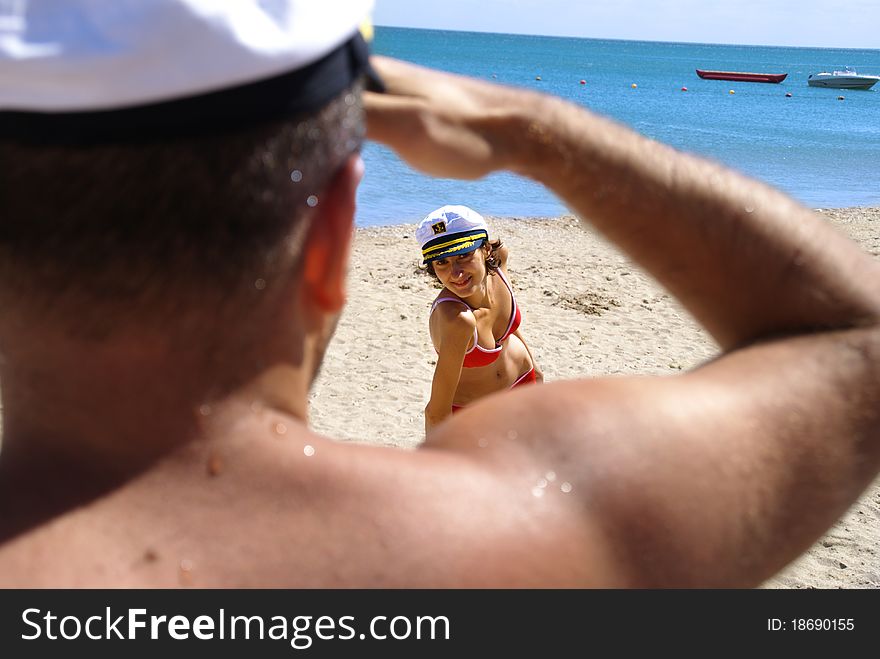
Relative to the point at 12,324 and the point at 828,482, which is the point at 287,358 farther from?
the point at 828,482

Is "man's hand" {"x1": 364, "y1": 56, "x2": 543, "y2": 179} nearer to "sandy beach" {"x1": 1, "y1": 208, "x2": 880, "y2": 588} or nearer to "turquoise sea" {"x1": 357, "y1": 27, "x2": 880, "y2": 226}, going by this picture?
"turquoise sea" {"x1": 357, "y1": 27, "x2": 880, "y2": 226}

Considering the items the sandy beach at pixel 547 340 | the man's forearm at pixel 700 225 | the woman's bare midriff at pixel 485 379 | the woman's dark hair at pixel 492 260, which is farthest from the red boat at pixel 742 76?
the man's forearm at pixel 700 225

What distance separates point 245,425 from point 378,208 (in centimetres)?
1839

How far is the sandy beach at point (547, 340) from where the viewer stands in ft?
19.8

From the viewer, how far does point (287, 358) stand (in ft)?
3.96

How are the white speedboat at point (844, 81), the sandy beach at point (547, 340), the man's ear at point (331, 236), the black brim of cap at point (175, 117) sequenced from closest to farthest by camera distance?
1. the black brim of cap at point (175, 117)
2. the man's ear at point (331, 236)
3. the sandy beach at point (547, 340)
4. the white speedboat at point (844, 81)

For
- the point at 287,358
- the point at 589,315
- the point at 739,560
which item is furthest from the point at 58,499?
the point at 589,315

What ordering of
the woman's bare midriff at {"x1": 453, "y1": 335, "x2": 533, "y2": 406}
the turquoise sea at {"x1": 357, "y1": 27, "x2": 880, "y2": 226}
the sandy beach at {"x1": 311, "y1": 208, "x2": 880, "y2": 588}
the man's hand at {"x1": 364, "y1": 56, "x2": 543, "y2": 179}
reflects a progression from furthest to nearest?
the turquoise sea at {"x1": 357, "y1": 27, "x2": 880, "y2": 226} < the sandy beach at {"x1": 311, "y1": 208, "x2": 880, "y2": 588} < the woman's bare midriff at {"x1": 453, "y1": 335, "x2": 533, "y2": 406} < the man's hand at {"x1": 364, "y1": 56, "x2": 543, "y2": 179}

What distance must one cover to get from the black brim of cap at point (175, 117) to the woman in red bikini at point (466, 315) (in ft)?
14.4

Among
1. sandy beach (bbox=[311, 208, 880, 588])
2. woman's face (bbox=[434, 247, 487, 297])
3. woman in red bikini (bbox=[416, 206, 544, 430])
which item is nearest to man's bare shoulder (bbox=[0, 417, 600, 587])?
woman in red bikini (bbox=[416, 206, 544, 430])

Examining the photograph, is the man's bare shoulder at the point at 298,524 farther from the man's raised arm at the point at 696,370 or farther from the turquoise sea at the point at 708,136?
the turquoise sea at the point at 708,136

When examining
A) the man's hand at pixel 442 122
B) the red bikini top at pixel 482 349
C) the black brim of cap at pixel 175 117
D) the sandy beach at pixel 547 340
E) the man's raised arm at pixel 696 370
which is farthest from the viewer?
the sandy beach at pixel 547 340

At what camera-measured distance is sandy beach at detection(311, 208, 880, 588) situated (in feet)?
19.8

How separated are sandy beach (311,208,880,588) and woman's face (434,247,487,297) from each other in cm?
96
